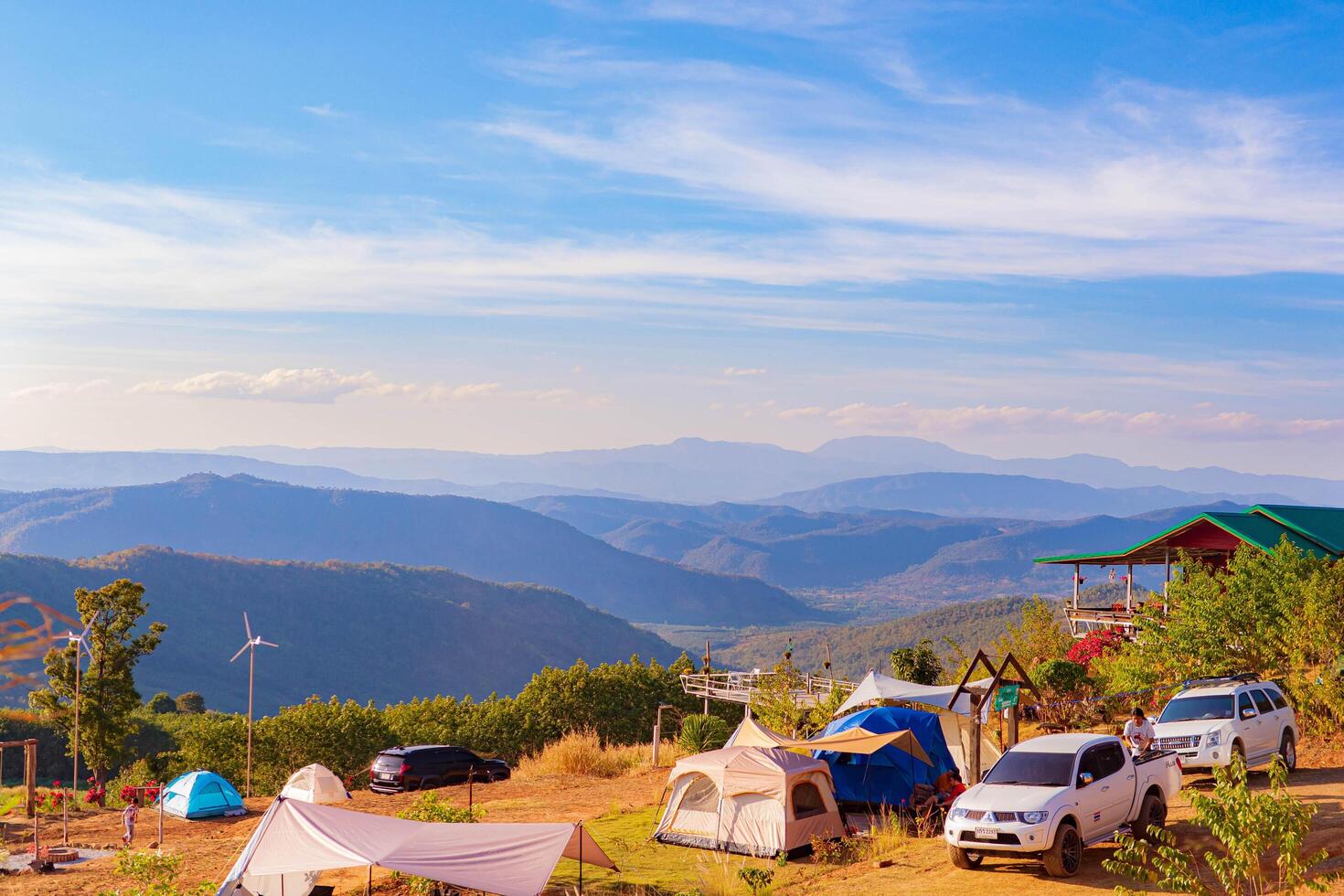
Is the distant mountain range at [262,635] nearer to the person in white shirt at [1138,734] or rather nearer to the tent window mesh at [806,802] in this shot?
the tent window mesh at [806,802]

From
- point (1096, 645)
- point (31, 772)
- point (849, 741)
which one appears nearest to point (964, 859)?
point (849, 741)

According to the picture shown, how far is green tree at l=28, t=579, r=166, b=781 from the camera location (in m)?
39.6

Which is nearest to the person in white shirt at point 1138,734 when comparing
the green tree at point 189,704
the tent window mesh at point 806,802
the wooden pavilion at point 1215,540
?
the tent window mesh at point 806,802

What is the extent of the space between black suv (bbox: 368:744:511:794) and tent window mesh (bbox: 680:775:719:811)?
11.9m

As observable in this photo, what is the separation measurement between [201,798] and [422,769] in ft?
20.4

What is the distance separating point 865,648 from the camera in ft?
614

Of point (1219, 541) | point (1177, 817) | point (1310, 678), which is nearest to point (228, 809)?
point (1177, 817)

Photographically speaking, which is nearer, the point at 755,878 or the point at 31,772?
the point at 755,878

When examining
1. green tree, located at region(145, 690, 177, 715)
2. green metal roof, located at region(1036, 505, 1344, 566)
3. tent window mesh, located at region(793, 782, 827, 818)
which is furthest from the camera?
green tree, located at region(145, 690, 177, 715)

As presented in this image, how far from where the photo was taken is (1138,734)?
19.7 meters

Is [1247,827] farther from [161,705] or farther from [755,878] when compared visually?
[161,705]

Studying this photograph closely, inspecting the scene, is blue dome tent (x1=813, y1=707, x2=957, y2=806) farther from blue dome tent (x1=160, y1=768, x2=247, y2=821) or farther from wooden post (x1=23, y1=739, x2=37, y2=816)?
wooden post (x1=23, y1=739, x2=37, y2=816)

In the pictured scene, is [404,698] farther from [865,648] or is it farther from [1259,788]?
[1259,788]

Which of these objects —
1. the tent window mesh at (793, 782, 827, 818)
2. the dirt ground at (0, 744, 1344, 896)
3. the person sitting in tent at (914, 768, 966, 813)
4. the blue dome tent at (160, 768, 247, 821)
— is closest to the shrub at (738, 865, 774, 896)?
the dirt ground at (0, 744, 1344, 896)
